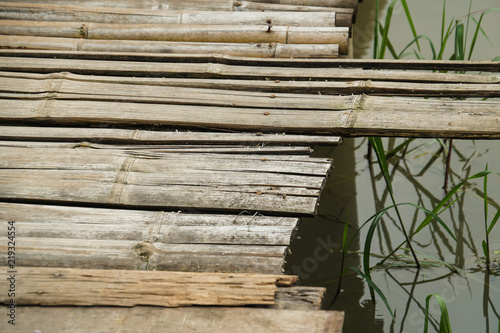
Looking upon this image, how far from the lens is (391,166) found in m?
3.27

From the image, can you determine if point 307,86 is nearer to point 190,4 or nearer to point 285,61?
point 285,61

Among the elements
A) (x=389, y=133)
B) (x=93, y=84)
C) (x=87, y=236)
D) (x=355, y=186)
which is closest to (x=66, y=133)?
(x=93, y=84)

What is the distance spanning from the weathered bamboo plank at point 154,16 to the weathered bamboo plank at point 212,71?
49 cm

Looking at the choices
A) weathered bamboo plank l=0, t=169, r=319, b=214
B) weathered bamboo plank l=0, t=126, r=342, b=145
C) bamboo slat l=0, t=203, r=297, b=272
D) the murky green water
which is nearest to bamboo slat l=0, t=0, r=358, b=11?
the murky green water

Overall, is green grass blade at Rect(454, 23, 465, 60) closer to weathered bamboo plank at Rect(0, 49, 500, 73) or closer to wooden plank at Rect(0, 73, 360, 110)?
weathered bamboo plank at Rect(0, 49, 500, 73)

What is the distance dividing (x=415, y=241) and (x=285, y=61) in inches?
41.5

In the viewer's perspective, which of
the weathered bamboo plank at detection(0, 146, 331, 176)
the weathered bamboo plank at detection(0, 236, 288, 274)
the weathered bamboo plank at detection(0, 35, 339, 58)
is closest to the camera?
the weathered bamboo plank at detection(0, 236, 288, 274)

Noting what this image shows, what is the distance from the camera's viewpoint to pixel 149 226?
194 centimetres

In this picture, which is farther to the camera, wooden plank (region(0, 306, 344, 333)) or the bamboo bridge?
the bamboo bridge

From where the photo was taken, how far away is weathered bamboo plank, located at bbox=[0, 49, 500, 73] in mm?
2615

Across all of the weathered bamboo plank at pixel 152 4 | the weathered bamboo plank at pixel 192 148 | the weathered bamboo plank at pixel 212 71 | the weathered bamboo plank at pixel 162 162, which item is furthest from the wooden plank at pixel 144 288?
the weathered bamboo plank at pixel 152 4

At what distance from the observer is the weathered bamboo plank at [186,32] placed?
2943 millimetres

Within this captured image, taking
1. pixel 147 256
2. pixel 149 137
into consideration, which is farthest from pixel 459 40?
pixel 147 256

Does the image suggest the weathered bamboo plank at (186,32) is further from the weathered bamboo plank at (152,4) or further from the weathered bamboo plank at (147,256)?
the weathered bamboo plank at (147,256)
